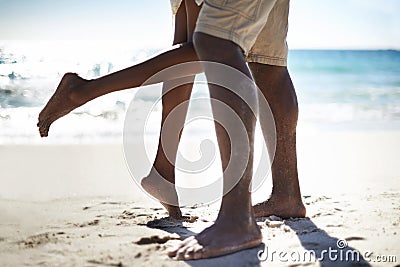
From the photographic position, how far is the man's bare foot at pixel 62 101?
191cm

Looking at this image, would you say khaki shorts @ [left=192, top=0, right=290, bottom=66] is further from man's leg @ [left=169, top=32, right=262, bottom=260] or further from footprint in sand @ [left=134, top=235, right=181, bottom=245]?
footprint in sand @ [left=134, top=235, right=181, bottom=245]

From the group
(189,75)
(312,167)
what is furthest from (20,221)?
(312,167)

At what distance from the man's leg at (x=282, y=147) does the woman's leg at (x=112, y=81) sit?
1.03 feet

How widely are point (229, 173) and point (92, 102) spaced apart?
4025 mm

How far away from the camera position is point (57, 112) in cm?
196

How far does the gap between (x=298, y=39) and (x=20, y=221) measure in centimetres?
1710

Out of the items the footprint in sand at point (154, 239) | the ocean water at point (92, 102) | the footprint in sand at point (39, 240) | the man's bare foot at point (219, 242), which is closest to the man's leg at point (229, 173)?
the man's bare foot at point (219, 242)

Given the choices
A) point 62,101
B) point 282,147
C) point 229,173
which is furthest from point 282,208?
point 62,101

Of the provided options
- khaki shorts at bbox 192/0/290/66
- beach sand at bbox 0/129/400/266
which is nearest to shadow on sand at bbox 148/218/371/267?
beach sand at bbox 0/129/400/266

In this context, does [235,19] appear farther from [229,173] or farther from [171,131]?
[171,131]

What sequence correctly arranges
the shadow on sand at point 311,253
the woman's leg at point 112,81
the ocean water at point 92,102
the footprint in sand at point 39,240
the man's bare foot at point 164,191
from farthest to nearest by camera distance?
the ocean water at point 92,102 < the man's bare foot at point 164,191 < the woman's leg at point 112,81 < the footprint in sand at point 39,240 < the shadow on sand at point 311,253

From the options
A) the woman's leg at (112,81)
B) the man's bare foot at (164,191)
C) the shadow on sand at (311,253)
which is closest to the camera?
the shadow on sand at (311,253)

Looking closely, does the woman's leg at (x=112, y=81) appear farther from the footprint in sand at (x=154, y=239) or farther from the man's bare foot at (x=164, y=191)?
the footprint in sand at (x=154, y=239)

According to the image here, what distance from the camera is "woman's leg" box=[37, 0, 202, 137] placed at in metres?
1.84
